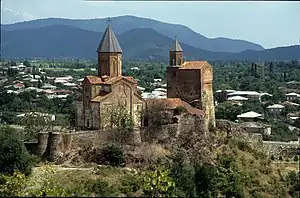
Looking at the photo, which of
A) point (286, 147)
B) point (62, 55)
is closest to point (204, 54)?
point (62, 55)

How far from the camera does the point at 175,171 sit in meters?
17.9

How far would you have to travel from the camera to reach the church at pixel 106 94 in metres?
20.4

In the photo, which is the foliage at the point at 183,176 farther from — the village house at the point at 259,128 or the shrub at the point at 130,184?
the village house at the point at 259,128

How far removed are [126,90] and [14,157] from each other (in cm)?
473

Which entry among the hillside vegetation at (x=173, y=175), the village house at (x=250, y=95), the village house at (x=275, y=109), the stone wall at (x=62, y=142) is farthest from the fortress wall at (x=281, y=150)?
the village house at (x=250, y=95)

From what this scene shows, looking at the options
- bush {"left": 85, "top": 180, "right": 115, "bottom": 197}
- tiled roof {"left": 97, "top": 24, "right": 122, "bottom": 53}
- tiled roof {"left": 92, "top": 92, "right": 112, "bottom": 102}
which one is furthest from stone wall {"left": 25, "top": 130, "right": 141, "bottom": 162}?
tiled roof {"left": 97, "top": 24, "right": 122, "bottom": 53}

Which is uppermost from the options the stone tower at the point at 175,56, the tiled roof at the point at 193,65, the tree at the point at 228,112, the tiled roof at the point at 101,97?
the stone tower at the point at 175,56

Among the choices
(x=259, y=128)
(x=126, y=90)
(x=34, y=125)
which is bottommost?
(x=259, y=128)

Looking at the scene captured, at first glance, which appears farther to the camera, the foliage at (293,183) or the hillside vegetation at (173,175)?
the foliage at (293,183)

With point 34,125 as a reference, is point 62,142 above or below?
above

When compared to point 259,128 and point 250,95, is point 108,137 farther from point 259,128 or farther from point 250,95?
point 250,95

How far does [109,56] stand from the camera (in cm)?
2162

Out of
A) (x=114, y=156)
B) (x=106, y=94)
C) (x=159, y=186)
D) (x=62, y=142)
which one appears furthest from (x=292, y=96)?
(x=159, y=186)

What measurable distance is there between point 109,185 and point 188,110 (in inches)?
202
